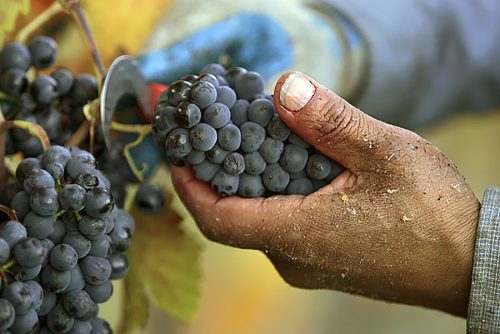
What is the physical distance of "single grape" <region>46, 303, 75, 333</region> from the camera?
0.57 meters

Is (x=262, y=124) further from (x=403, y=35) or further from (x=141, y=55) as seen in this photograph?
(x=403, y=35)

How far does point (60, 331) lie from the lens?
577 mm

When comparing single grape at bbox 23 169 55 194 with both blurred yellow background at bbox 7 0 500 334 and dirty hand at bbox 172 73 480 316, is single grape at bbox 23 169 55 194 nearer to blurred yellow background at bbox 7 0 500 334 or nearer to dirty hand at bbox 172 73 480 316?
dirty hand at bbox 172 73 480 316

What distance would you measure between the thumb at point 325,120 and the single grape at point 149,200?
212 mm

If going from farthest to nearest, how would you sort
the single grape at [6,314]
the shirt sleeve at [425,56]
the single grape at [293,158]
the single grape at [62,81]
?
1. the shirt sleeve at [425,56]
2. the single grape at [62,81]
3. the single grape at [293,158]
4. the single grape at [6,314]

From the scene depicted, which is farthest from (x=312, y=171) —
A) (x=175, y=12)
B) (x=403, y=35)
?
(x=403, y=35)

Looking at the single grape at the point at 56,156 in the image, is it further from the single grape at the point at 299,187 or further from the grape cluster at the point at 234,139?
the single grape at the point at 299,187

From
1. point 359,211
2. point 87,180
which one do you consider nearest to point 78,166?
point 87,180

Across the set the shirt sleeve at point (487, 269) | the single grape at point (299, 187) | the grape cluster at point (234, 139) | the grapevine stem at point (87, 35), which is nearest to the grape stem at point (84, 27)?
the grapevine stem at point (87, 35)

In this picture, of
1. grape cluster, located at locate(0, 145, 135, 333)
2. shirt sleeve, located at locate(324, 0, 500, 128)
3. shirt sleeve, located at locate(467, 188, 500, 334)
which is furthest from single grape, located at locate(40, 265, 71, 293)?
shirt sleeve, located at locate(324, 0, 500, 128)

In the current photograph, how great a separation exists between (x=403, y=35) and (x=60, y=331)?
0.83 metres

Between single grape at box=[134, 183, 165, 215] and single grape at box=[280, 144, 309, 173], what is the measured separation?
0.19m

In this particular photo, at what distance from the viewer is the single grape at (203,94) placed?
1.92 feet

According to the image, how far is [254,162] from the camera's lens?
0.60 metres
